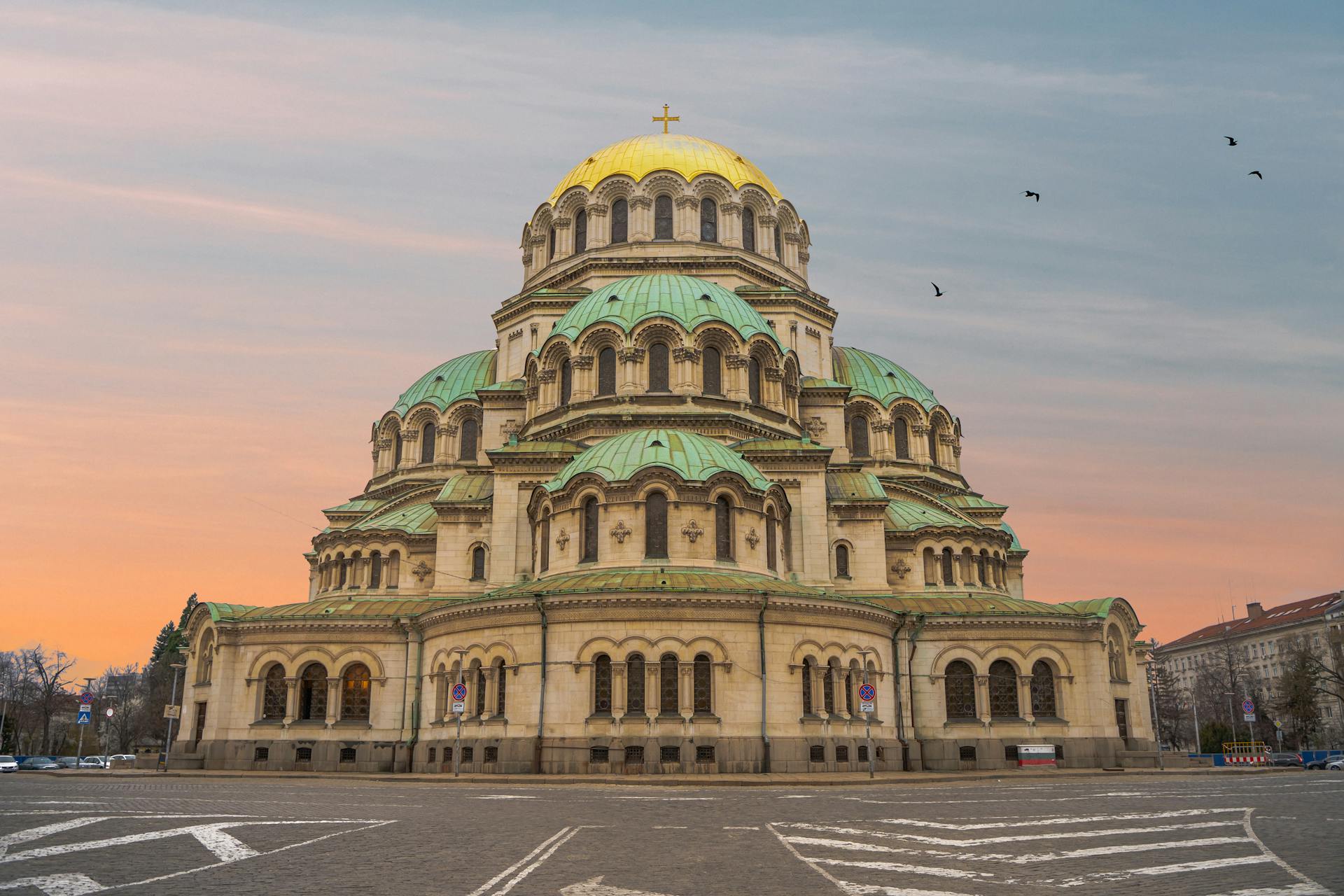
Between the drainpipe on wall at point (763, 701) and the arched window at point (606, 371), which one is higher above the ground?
the arched window at point (606, 371)

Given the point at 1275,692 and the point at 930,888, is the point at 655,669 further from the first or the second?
the point at 1275,692

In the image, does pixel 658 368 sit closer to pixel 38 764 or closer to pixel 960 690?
pixel 960 690

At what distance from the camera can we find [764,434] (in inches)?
1652

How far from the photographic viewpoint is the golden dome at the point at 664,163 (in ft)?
165

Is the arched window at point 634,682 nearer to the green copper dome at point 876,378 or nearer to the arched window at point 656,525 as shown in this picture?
the arched window at point 656,525

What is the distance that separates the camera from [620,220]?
166 feet

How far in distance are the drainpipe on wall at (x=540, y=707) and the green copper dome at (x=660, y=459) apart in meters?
4.77

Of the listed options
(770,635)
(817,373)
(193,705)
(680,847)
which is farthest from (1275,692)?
(680,847)

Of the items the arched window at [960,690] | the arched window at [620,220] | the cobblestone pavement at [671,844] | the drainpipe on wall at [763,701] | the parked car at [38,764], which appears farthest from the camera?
the parked car at [38,764]

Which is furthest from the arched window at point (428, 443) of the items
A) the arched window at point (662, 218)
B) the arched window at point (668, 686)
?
the arched window at point (668, 686)

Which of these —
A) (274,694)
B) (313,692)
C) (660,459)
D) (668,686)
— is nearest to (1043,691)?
(668,686)

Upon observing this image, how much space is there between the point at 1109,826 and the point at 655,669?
1797cm

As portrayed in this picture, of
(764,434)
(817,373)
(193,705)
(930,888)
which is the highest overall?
(817,373)

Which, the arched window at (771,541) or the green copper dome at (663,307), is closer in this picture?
the arched window at (771,541)
